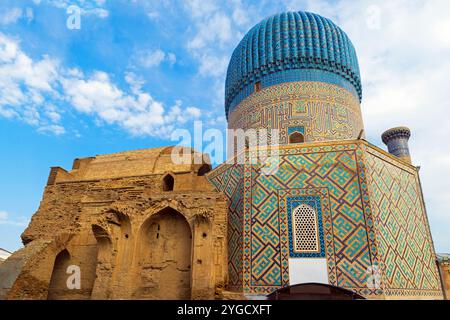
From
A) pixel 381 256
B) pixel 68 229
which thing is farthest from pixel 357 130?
pixel 68 229

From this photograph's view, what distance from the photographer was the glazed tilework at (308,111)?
1170 cm

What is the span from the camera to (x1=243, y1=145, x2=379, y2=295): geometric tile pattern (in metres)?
7.39

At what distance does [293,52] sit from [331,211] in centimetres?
736

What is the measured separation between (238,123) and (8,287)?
9369mm

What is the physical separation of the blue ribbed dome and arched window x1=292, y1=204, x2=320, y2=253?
6.46 m

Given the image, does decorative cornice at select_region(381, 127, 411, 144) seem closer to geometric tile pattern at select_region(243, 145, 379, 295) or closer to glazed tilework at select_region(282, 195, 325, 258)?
geometric tile pattern at select_region(243, 145, 379, 295)

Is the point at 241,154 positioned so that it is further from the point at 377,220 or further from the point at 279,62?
the point at 279,62

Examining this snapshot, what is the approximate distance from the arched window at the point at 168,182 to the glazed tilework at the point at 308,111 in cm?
396

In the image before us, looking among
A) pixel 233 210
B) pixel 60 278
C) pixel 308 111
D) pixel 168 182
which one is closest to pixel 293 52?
pixel 308 111

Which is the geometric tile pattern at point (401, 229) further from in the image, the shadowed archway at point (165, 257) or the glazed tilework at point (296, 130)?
the shadowed archway at point (165, 257)

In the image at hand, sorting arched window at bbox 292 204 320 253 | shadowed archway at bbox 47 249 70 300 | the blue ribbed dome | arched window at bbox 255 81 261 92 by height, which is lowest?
shadowed archway at bbox 47 249 70 300

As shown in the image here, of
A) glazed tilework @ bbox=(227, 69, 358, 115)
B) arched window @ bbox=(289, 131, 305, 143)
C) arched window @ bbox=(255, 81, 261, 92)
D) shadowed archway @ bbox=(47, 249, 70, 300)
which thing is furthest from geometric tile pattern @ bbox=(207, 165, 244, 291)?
shadowed archway @ bbox=(47, 249, 70, 300)

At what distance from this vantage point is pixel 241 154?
31.5ft
